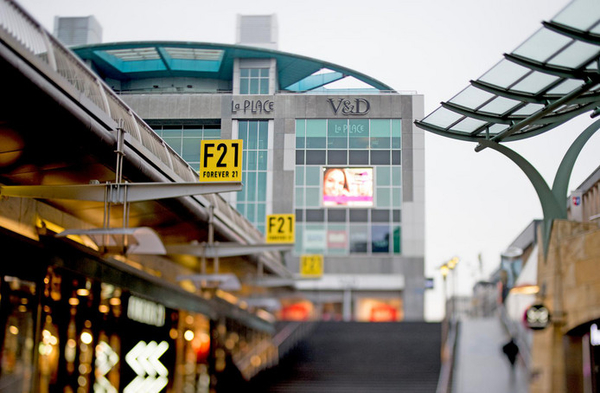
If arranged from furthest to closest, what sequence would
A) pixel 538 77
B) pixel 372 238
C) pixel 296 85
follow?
pixel 372 238, pixel 296 85, pixel 538 77

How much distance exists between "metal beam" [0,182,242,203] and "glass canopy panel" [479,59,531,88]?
4444mm

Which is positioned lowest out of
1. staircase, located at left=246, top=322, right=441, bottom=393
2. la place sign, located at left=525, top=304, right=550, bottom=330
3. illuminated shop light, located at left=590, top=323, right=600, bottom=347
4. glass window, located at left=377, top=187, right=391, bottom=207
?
staircase, located at left=246, top=322, right=441, bottom=393

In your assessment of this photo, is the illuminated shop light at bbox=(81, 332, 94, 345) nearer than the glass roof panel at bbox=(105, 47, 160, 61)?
No

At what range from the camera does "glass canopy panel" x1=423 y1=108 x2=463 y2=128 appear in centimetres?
1546

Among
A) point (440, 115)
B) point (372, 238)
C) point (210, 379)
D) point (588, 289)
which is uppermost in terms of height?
point (440, 115)

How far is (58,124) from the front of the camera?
40.2 feet

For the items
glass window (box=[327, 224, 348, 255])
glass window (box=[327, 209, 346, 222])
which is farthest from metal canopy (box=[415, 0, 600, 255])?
glass window (box=[327, 224, 348, 255])

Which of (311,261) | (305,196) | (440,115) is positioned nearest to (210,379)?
(311,261)

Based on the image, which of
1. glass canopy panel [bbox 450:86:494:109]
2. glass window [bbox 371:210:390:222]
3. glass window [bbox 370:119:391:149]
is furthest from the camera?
glass window [bbox 371:210:390:222]

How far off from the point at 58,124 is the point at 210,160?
3834mm

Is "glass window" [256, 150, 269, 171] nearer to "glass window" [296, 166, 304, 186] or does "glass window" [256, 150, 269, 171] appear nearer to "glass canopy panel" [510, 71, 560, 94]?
"glass window" [296, 166, 304, 186]

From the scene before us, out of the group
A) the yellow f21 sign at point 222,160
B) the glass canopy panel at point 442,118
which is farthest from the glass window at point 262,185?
the glass canopy panel at point 442,118

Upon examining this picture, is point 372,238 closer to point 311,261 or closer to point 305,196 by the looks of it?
point 305,196

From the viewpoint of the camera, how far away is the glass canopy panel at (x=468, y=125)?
16.3m
